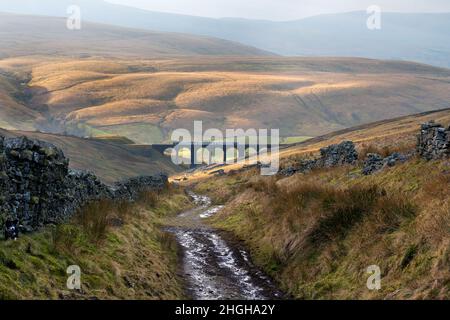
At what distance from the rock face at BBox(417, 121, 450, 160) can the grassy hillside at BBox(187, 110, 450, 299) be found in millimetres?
436

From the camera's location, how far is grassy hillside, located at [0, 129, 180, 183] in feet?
231

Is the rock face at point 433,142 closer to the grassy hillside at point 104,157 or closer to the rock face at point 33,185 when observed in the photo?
the rock face at point 33,185

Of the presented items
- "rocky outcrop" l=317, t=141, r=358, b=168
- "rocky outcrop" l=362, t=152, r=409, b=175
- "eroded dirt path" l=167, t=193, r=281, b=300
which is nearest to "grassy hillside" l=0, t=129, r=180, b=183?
"rocky outcrop" l=317, t=141, r=358, b=168

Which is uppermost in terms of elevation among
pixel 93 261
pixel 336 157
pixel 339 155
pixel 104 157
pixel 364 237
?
pixel 364 237

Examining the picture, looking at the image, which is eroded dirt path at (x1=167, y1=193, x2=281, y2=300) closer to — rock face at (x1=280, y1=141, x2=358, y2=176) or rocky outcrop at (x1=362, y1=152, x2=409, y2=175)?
rocky outcrop at (x1=362, y1=152, x2=409, y2=175)

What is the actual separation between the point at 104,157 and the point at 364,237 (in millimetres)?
74475

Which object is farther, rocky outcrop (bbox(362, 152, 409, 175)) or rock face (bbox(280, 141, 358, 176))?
rock face (bbox(280, 141, 358, 176))

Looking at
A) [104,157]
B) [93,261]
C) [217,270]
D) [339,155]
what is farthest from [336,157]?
[104,157]

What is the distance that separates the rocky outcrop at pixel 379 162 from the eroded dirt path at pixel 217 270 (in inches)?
275

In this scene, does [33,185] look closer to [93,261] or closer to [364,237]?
[93,261]

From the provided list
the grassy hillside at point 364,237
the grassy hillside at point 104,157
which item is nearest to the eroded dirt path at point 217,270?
the grassy hillside at point 364,237

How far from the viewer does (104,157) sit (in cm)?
8512

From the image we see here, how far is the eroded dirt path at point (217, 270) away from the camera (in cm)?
1490
